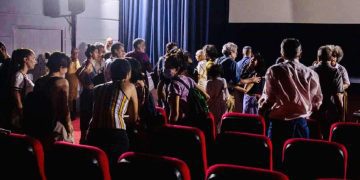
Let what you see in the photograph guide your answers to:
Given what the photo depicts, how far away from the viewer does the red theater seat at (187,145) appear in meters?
3.07

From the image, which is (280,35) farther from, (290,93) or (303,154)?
(303,154)

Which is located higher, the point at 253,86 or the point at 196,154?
the point at 253,86

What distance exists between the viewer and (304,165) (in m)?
2.81

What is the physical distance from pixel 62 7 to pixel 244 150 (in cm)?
572

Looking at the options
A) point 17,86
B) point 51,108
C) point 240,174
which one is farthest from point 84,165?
point 17,86

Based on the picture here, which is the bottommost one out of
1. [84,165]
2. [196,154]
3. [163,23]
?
[196,154]

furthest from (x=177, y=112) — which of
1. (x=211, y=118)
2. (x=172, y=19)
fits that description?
(x=172, y=19)

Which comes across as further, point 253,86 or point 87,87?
point 253,86

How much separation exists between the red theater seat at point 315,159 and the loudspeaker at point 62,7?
5486 mm

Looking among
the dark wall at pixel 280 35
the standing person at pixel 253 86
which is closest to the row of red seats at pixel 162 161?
the standing person at pixel 253 86

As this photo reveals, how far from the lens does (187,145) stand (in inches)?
122

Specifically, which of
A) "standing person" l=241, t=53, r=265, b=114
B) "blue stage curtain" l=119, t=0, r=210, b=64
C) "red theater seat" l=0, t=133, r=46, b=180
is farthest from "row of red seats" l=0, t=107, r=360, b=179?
"blue stage curtain" l=119, t=0, r=210, b=64

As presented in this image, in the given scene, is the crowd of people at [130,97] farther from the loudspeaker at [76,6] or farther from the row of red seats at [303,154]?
the loudspeaker at [76,6]

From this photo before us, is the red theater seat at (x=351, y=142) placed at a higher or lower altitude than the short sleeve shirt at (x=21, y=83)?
lower
